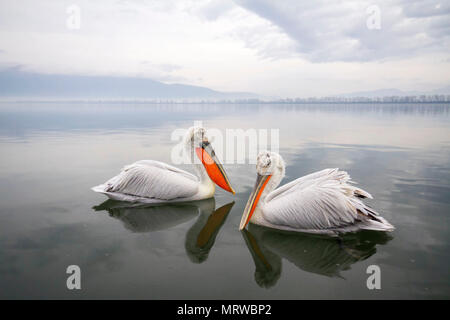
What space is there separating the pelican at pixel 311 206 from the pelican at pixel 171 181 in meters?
1.47

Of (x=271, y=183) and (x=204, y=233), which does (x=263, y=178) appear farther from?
(x=204, y=233)

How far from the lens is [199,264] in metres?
4.02

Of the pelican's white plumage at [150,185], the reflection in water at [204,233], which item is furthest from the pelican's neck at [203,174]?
the reflection in water at [204,233]

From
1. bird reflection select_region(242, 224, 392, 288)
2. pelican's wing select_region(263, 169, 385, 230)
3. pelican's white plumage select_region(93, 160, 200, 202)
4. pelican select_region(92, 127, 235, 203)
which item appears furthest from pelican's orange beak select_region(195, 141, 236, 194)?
pelican's wing select_region(263, 169, 385, 230)

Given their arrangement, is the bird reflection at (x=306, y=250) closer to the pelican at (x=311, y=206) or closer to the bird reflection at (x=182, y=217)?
the pelican at (x=311, y=206)

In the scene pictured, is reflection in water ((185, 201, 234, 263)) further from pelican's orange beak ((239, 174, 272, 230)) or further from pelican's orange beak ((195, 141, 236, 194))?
pelican's orange beak ((195, 141, 236, 194))

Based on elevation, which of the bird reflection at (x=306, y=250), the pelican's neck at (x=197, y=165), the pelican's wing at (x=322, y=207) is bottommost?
the bird reflection at (x=306, y=250)

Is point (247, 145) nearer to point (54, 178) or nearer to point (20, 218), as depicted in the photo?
point (54, 178)

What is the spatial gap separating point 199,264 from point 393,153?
1008 cm

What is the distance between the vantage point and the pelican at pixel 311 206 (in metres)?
4.43

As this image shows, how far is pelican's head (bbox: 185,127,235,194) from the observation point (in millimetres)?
6195

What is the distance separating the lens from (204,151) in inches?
244
